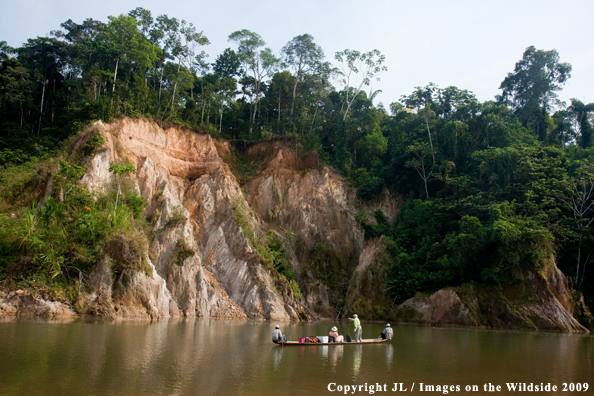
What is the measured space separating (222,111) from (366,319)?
1055 inches

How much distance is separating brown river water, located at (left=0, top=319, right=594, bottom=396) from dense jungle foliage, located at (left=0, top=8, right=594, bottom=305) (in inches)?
486

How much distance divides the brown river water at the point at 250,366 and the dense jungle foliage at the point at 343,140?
12.3 m

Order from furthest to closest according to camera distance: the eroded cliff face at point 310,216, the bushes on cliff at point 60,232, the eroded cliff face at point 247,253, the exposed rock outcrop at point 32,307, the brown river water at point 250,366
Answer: the eroded cliff face at point 310,216 < the eroded cliff face at point 247,253 < the bushes on cliff at point 60,232 < the exposed rock outcrop at point 32,307 < the brown river water at point 250,366

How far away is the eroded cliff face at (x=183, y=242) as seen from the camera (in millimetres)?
26156

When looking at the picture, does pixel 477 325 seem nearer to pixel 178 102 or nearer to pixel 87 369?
pixel 87 369

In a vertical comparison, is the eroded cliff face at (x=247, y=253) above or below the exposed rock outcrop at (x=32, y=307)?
above

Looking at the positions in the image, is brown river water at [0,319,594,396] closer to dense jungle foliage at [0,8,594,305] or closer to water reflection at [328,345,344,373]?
water reflection at [328,345,344,373]

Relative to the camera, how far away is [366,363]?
13617mm

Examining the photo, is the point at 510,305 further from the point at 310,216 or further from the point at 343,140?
the point at 343,140

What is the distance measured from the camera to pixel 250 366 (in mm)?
12180

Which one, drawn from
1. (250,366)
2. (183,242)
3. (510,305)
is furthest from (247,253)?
(250,366)

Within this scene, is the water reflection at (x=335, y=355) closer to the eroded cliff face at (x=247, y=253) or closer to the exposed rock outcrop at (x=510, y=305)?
the eroded cliff face at (x=247, y=253)

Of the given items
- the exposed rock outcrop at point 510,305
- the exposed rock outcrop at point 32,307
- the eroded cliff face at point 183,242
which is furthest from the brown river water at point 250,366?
the exposed rock outcrop at point 510,305

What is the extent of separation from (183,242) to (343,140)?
23.6m
